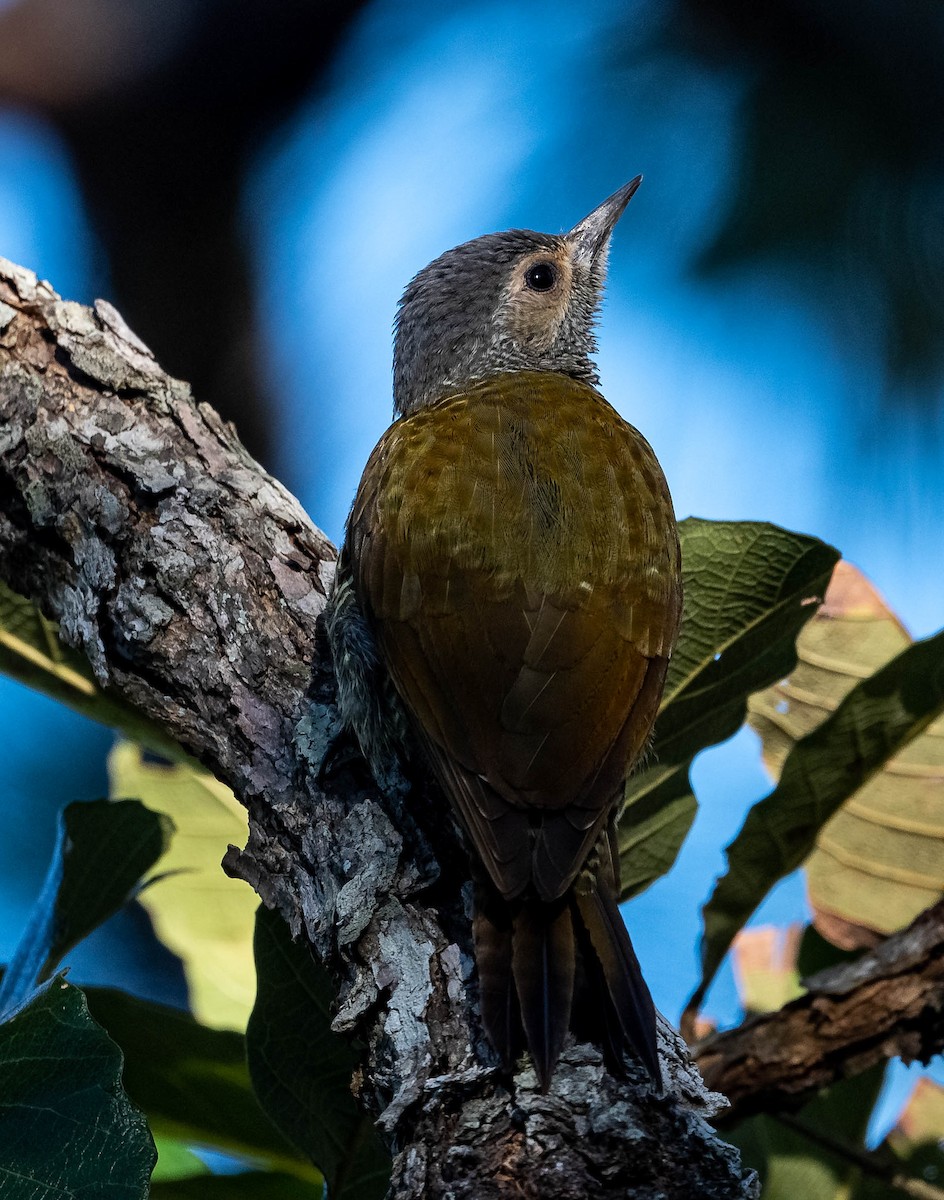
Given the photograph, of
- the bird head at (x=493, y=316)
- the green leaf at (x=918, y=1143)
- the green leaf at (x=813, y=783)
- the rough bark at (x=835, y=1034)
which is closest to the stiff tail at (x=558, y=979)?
the rough bark at (x=835, y=1034)

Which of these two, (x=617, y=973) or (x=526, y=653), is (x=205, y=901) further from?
(x=617, y=973)

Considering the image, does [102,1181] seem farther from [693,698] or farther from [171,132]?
[171,132]

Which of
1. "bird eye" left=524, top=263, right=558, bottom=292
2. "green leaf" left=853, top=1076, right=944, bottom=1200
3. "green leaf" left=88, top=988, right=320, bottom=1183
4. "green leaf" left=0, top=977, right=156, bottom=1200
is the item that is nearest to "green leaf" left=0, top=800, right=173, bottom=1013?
"green leaf" left=88, top=988, right=320, bottom=1183

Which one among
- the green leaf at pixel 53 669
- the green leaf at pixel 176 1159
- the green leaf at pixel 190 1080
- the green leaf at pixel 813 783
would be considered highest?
the green leaf at pixel 813 783

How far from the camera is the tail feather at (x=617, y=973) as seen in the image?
1.57 meters

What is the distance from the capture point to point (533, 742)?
1.83m

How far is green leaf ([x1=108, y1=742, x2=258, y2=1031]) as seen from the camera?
9.29 ft

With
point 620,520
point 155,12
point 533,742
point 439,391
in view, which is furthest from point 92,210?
point 533,742

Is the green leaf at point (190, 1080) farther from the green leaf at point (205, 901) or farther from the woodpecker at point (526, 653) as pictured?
the woodpecker at point (526, 653)

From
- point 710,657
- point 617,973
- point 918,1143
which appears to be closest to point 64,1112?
point 617,973

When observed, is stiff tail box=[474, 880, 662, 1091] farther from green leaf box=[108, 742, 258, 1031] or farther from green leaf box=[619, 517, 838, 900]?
green leaf box=[108, 742, 258, 1031]

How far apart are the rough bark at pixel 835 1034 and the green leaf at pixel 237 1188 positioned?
737 millimetres

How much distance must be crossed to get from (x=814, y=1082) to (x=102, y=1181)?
1.21 meters

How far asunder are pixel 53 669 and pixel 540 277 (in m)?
1.64
